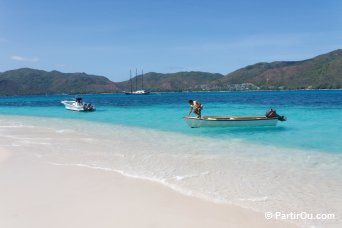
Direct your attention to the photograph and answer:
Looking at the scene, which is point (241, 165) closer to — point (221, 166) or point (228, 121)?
point (221, 166)

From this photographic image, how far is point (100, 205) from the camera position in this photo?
22.2ft

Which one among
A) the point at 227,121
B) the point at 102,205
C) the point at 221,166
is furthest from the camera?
the point at 227,121

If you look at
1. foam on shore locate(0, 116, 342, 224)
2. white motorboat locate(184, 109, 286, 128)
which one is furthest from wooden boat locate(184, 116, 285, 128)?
foam on shore locate(0, 116, 342, 224)

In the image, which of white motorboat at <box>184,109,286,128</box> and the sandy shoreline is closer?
the sandy shoreline

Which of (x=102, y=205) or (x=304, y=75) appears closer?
(x=102, y=205)

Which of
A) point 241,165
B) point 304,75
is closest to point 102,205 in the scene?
point 241,165

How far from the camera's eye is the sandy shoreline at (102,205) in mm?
5926

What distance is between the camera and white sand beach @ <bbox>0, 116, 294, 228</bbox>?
593 centimetres

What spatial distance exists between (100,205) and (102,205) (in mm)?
37

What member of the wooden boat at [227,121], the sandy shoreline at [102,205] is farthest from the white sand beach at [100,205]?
the wooden boat at [227,121]

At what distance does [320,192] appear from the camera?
7.77 meters

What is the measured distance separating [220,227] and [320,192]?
3.13m

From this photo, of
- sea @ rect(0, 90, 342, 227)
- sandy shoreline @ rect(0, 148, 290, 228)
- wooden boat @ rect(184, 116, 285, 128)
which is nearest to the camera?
sandy shoreline @ rect(0, 148, 290, 228)

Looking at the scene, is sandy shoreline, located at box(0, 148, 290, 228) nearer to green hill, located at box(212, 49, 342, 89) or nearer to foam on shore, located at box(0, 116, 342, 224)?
foam on shore, located at box(0, 116, 342, 224)
